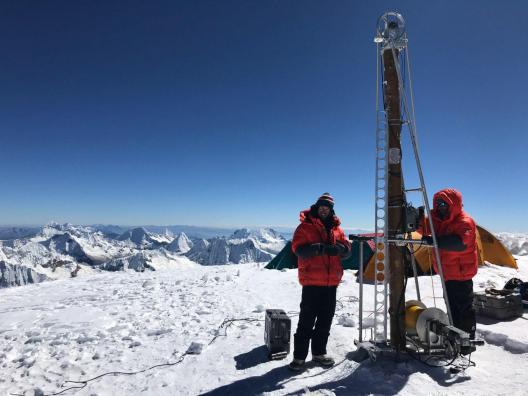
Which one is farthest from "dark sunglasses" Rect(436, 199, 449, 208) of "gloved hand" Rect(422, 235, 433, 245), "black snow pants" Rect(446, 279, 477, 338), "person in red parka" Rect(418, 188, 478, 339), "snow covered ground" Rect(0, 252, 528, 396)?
"snow covered ground" Rect(0, 252, 528, 396)

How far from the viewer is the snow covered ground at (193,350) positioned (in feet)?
16.6

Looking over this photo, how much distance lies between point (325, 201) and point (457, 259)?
8.72 feet

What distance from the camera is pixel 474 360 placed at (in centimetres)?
581

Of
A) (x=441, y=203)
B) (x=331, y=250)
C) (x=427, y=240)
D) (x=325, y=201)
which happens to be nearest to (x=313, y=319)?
(x=331, y=250)

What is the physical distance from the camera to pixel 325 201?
587 cm

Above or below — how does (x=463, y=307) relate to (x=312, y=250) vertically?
below

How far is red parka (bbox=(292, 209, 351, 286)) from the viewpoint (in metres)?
5.66

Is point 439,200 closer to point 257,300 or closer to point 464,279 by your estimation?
point 464,279

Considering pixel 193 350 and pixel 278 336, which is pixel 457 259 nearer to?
pixel 278 336

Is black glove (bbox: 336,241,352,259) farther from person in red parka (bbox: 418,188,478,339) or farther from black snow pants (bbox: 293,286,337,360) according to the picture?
person in red parka (bbox: 418,188,478,339)

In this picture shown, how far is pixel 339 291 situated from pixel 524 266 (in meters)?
12.4

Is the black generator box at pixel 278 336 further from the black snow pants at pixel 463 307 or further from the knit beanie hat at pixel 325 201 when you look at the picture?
the black snow pants at pixel 463 307

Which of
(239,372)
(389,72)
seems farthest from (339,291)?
(389,72)

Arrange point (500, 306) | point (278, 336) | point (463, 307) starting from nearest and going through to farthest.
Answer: point (463, 307)
point (278, 336)
point (500, 306)
